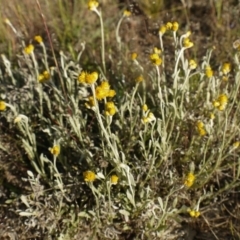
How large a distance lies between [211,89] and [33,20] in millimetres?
1406

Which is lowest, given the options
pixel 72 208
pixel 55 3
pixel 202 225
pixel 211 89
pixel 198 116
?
pixel 202 225

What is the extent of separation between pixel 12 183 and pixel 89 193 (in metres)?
0.42

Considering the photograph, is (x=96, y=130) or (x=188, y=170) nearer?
(x=188, y=170)

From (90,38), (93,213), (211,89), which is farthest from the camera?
(90,38)

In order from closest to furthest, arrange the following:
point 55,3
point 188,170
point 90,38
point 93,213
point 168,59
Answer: point 93,213, point 188,170, point 168,59, point 90,38, point 55,3

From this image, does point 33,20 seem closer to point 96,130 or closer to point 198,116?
point 96,130

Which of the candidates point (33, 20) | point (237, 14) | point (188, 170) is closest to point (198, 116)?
point (188, 170)

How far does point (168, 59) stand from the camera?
105 inches

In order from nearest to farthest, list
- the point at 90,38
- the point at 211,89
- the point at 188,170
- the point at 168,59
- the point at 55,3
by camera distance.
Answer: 1. the point at 188,170
2. the point at 211,89
3. the point at 168,59
4. the point at 90,38
5. the point at 55,3

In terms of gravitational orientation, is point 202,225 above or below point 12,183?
below

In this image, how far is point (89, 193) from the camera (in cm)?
203

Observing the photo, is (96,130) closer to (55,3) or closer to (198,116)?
(198,116)

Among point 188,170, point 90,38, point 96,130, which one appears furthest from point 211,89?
point 90,38

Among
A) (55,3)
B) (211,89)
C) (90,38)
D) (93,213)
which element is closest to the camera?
(93,213)
